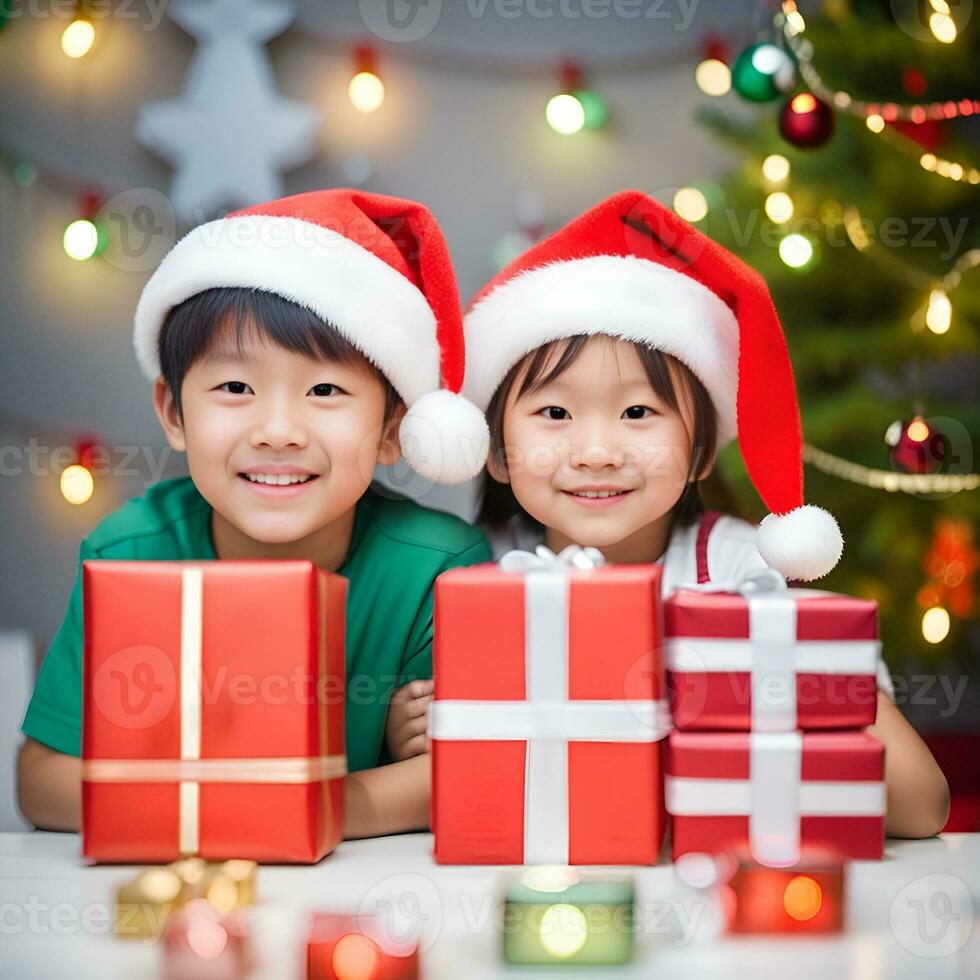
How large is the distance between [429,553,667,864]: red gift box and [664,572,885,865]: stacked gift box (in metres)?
0.03

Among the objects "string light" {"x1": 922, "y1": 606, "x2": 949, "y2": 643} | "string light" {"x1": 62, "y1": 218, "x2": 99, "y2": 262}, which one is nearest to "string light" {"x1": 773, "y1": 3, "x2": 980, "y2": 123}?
"string light" {"x1": 922, "y1": 606, "x2": 949, "y2": 643}

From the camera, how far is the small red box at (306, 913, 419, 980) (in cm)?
74

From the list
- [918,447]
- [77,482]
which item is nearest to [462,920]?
[918,447]

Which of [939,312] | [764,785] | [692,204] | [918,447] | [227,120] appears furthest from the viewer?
[227,120]

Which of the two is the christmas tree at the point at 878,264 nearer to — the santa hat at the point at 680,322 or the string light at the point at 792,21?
the string light at the point at 792,21

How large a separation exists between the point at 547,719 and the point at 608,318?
43cm

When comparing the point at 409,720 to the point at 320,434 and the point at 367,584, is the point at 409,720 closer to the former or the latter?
the point at 367,584

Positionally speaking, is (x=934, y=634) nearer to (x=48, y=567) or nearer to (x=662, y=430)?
(x=662, y=430)

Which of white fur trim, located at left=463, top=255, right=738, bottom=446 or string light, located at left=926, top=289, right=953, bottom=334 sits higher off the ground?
string light, located at left=926, top=289, right=953, bottom=334

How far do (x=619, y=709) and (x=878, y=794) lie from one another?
0.21 meters

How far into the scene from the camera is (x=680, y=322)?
1.23m

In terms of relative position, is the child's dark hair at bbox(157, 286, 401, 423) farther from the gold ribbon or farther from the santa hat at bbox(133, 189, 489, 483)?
the gold ribbon

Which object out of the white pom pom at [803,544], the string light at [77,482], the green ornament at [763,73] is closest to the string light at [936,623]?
the green ornament at [763,73]

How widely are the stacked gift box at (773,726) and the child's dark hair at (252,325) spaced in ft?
1.41
